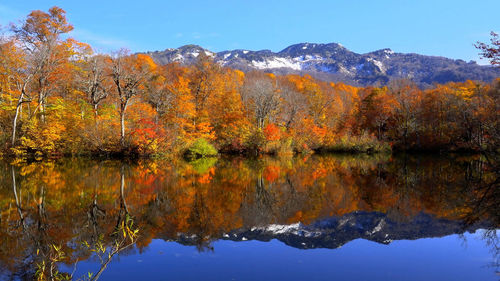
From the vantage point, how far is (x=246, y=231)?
714 cm

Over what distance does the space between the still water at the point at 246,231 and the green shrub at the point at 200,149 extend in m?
16.0

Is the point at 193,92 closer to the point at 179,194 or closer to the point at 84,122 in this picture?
the point at 84,122

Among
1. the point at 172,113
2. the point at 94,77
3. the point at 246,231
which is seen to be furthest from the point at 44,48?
the point at 246,231

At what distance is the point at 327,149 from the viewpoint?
127 feet

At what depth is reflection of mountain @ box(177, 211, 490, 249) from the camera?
21.8 feet

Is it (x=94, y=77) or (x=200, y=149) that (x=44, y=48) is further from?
(x=200, y=149)

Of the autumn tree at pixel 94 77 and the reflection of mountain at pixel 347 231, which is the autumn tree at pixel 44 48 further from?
the reflection of mountain at pixel 347 231

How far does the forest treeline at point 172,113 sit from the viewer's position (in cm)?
2414

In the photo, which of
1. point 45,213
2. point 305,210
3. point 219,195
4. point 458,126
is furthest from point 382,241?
point 458,126

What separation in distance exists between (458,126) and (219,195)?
35.5 metres

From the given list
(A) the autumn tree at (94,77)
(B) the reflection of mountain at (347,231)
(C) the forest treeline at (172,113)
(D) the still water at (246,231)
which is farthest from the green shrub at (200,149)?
(B) the reflection of mountain at (347,231)

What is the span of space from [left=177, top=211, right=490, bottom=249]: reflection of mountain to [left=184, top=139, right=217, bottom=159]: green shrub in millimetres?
21368

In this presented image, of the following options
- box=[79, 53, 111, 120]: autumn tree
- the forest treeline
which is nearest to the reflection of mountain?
the forest treeline

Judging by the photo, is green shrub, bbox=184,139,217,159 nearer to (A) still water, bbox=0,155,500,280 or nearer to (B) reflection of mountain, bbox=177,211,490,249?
(A) still water, bbox=0,155,500,280
